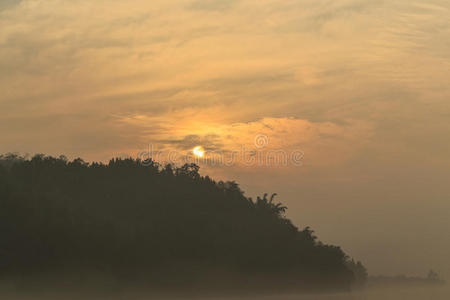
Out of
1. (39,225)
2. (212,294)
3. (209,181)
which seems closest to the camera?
(39,225)

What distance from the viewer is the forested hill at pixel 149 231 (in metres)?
77.3

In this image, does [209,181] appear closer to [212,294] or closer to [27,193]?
[212,294]

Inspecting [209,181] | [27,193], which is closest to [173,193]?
[209,181]

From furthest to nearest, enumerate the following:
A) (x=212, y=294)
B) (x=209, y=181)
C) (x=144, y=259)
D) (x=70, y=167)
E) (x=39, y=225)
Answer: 1. (x=209, y=181)
2. (x=70, y=167)
3. (x=212, y=294)
4. (x=144, y=259)
5. (x=39, y=225)

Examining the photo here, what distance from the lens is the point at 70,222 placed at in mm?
80750

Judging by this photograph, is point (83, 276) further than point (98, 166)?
No

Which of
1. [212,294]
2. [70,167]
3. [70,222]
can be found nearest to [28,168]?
[70,167]

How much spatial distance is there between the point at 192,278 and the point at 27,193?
1035 inches

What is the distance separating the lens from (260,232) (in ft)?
351

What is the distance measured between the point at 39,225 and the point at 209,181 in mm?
43610

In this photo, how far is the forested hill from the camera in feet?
254

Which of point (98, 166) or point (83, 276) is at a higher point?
point (98, 166)

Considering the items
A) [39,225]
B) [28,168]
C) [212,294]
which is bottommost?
[212,294]

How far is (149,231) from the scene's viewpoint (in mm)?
92750
